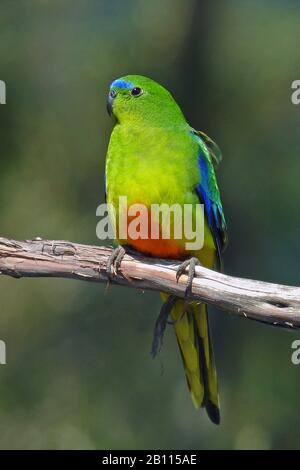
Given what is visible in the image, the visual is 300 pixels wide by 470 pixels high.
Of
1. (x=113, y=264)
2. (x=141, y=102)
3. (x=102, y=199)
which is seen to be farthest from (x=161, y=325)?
(x=102, y=199)

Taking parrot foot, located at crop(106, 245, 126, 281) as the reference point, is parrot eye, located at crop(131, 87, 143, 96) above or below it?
above

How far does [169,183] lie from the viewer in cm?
495

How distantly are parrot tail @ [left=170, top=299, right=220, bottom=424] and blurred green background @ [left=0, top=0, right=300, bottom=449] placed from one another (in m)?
2.20

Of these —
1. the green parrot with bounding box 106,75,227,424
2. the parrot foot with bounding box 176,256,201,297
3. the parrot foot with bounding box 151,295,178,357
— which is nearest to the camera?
the parrot foot with bounding box 176,256,201,297

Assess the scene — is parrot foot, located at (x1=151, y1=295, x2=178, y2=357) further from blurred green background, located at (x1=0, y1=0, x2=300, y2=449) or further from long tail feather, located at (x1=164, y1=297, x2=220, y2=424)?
blurred green background, located at (x1=0, y1=0, x2=300, y2=449)

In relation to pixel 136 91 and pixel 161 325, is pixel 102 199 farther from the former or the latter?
pixel 161 325

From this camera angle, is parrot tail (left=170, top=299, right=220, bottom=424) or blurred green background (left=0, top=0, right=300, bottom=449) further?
blurred green background (left=0, top=0, right=300, bottom=449)

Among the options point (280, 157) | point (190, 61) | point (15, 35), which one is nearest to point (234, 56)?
point (190, 61)

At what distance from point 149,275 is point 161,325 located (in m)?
0.51

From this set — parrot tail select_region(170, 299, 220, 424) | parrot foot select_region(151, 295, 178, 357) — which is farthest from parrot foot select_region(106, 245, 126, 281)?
parrot tail select_region(170, 299, 220, 424)

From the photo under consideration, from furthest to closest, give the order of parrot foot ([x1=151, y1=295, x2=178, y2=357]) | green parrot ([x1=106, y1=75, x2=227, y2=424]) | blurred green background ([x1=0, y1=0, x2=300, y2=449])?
1. blurred green background ([x1=0, y1=0, x2=300, y2=449])
2. parrot foot ([x1=151, y1=295, x2=178, y2=357])
3. green parrot ([x1=106, y1=75, x2=227, y2=424])

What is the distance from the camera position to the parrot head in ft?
17.2
